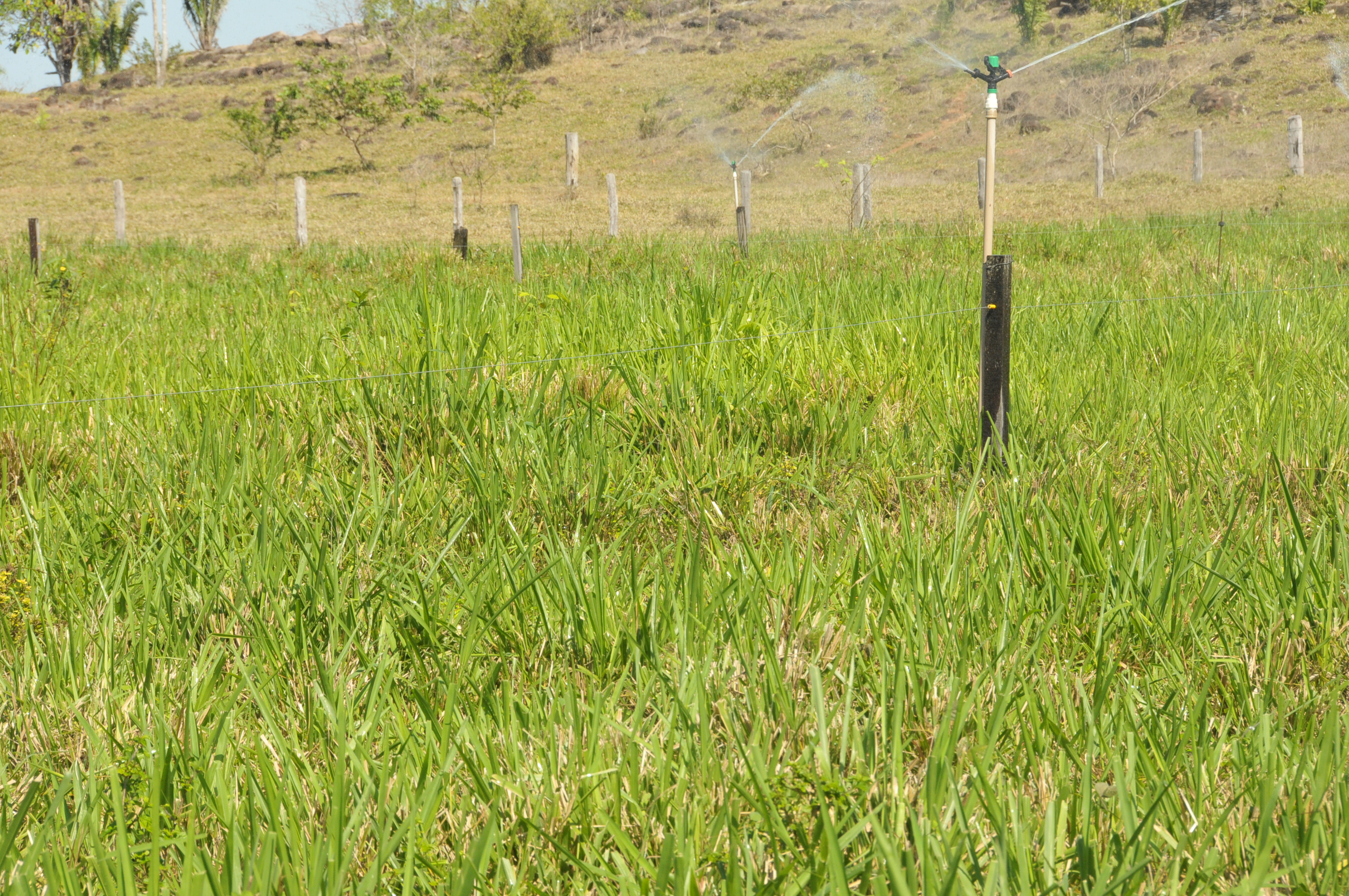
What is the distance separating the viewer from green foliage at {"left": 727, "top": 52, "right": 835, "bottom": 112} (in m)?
45.5

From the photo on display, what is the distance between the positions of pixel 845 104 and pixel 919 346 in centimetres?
4348

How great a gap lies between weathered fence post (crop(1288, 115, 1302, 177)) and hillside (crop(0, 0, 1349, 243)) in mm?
676

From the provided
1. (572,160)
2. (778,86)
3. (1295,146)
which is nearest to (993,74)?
(1295,146)

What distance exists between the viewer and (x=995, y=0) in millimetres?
58094

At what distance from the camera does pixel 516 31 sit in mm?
52750

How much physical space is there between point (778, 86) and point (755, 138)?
5628mm

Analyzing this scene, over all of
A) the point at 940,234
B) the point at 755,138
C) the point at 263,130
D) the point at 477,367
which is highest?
the point at 755,138

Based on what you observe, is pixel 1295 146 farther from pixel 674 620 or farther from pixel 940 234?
pixel 674 620

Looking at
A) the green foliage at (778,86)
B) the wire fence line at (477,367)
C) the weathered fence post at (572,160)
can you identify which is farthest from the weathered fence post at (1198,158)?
the wire fence line at (477,367)

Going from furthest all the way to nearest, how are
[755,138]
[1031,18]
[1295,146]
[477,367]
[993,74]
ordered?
[1031,18], [755,138], [1295,146], [477,367], [993,74]

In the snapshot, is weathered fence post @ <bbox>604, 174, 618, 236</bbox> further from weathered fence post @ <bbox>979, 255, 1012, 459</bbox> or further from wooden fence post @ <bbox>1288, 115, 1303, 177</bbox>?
wooden fence post @ <bbox>1288, 115, 1303, 177</bbox>

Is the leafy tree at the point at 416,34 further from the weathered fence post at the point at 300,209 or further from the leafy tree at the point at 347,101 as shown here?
the weathered fence post at the point at 300,209

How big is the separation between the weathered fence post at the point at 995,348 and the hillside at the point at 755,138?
641 inches

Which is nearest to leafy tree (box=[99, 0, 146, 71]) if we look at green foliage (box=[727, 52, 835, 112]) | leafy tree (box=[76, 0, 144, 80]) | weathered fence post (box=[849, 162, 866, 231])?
leafy tree (box=[76, 0, 144, 80])
